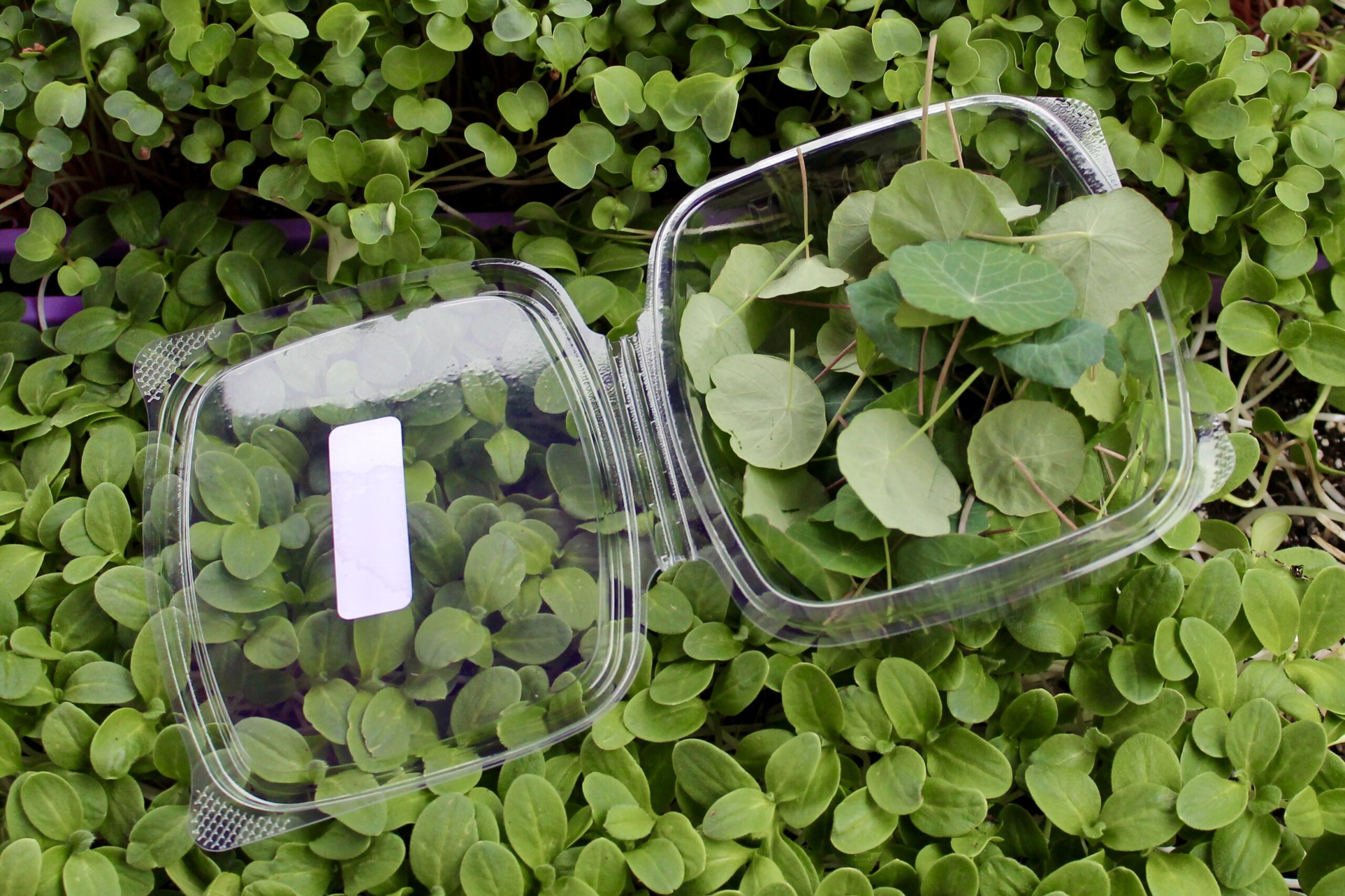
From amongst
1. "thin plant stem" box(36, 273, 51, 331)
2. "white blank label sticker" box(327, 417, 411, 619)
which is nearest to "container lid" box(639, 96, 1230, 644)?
"white blank label sticker" box(327, 417, 411, 619)

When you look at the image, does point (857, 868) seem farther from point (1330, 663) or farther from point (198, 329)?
point (198, 329)

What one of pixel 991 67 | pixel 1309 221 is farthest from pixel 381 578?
pixel 1309 221

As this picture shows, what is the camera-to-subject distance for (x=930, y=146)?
753mm

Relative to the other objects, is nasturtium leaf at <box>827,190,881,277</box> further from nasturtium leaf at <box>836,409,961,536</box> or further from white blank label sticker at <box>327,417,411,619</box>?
white blank label sticker at <box>327,417,411,619</box>

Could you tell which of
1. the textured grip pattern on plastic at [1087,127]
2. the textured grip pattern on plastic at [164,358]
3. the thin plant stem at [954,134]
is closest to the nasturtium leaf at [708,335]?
the thin plant stem at [954,134]

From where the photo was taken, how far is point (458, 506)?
73 centimetres

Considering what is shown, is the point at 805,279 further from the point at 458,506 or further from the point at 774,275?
the point at 458,506

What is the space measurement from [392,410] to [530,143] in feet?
0.91

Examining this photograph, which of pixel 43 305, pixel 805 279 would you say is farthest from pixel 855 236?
pixel 43 305

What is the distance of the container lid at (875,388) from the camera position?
65 cm

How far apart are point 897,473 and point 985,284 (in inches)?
5.6

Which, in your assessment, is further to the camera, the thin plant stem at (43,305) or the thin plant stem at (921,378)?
the thin plant stem at (43,305)

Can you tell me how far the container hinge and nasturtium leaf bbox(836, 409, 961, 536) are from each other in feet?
0.59

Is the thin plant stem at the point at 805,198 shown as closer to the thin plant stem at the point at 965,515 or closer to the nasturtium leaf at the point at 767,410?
the nasturtium leaf at the point at 767,410
